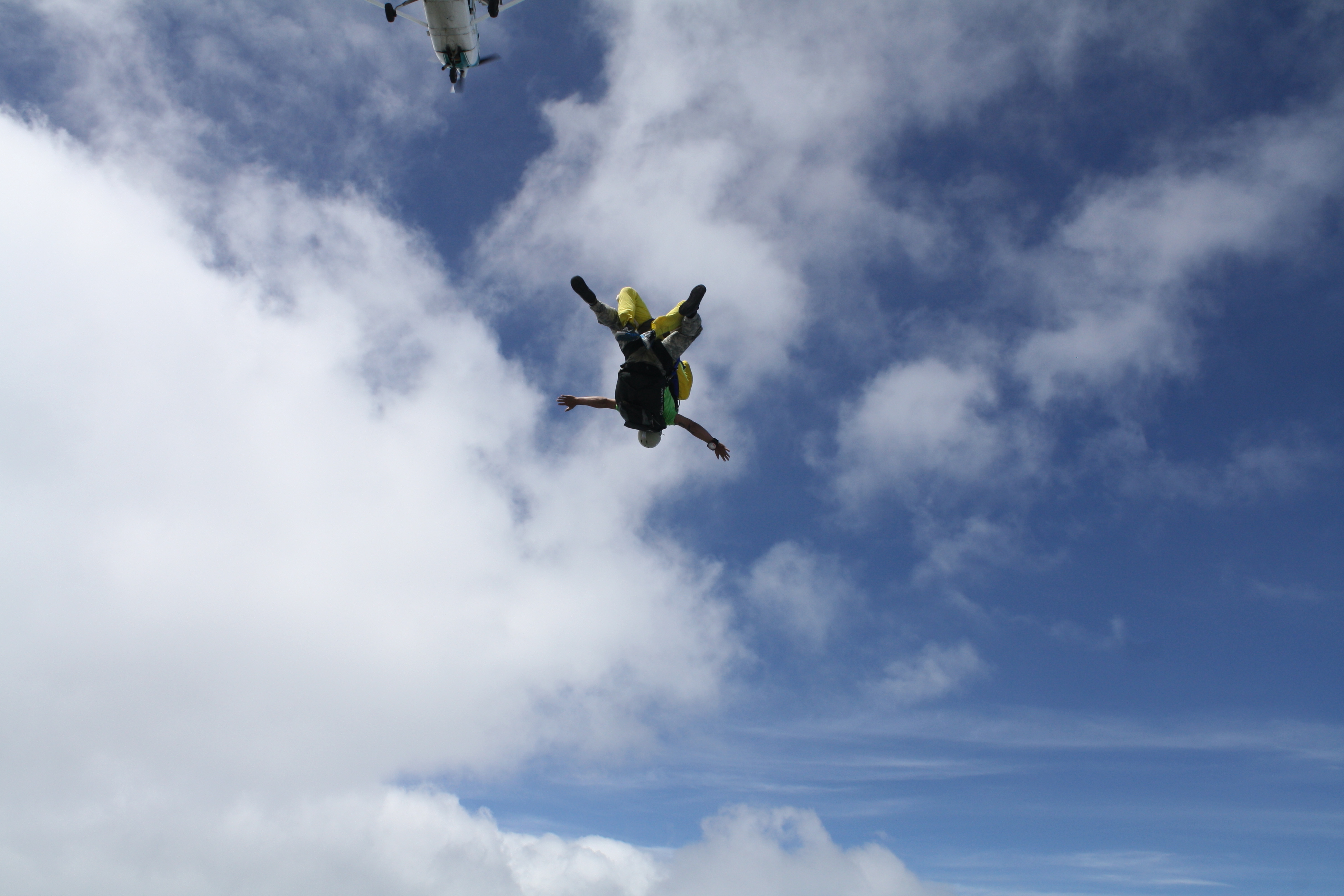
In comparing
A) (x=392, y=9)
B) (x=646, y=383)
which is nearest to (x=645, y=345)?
(x=646, y=383)

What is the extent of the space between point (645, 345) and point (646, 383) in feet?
2.01

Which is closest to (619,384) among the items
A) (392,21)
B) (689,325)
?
(689,325)

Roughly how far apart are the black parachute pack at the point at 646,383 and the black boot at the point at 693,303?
66 cm

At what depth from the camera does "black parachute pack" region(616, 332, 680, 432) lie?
1041 cm

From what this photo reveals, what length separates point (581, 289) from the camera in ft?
32.6

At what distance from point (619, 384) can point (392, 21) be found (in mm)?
28771

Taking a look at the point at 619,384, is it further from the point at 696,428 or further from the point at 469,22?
the point at 469,22

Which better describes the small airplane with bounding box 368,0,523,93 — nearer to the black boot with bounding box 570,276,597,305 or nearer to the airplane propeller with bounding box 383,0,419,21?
the airplane propeller with bounding box 383,0,419,21

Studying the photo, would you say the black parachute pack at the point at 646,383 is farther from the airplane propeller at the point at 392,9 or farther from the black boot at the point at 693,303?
the airplane propeller at the point at 392,9

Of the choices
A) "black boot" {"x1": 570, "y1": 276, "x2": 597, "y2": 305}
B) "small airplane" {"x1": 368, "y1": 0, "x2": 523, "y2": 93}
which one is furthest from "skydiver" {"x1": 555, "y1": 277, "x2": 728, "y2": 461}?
"small airplane" {"x1": 368, "y1": 0, "x2": 523, "y2": 93}

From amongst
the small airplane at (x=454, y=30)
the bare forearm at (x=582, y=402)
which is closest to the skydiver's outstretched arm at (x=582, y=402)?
the bare forearm at (x=582, y=402)

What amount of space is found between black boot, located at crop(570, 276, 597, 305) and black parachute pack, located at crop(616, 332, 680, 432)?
859mm

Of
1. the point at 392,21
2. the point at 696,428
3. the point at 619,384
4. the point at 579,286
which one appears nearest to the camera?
the point at 579,286

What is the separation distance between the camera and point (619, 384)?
419 inches
